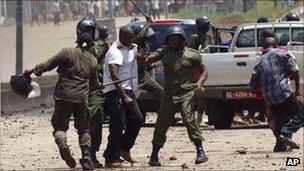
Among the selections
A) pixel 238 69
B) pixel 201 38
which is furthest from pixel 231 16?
pixel 201 38

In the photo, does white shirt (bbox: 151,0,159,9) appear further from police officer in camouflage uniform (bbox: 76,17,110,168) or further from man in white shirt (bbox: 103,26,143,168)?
man in white shirt (bbox: 103,26,143,168)

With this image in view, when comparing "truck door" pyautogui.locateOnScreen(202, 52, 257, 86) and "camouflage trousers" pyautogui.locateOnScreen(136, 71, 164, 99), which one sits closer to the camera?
"camouflage trousers" pyautogui.locateOnScreen(136, 71, 164, 99)

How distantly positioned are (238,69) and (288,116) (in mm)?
4010

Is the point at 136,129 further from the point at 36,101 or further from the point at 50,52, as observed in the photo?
the point at 50,52

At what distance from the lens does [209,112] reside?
19094mm

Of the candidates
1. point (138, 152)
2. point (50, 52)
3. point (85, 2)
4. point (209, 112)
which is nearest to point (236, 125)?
point (209, 112)

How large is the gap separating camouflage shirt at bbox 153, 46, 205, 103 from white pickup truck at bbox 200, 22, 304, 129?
4.82 m

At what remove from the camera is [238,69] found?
1825 cm

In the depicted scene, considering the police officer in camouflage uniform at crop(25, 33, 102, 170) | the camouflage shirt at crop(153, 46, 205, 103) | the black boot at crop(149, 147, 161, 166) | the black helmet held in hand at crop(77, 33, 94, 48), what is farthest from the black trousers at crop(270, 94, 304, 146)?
the black helmet held in hand at crop(77, 33, 94, 48)

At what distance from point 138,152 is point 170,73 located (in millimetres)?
2153

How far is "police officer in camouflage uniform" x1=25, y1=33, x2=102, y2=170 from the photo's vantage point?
12703 mm

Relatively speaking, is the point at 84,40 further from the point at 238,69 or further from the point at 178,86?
the point at 238,69

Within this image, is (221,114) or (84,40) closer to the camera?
(84,40)

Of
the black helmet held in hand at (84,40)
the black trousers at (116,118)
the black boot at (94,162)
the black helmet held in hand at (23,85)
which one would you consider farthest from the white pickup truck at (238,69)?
the black helmet held in hand at (23,85)
